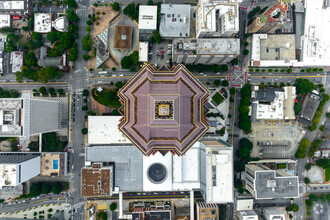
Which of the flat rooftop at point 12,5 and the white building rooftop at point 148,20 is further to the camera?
the flat rooftop at point 12,5

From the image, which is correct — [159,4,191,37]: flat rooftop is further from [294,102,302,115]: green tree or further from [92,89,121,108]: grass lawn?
[294,102,302,115]: green tree

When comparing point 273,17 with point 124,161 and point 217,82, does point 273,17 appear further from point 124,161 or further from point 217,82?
point 124,161

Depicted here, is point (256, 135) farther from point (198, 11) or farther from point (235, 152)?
point (198, 11)

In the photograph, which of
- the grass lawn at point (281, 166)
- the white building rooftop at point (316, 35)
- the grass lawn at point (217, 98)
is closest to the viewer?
the grass lawn at point (281, 166)

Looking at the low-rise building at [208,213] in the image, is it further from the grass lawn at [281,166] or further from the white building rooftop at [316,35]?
the white building rooftop at [316,35]

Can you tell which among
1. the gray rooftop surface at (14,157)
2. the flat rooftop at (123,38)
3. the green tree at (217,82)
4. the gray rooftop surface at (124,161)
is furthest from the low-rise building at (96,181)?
the green tree at (217,82)

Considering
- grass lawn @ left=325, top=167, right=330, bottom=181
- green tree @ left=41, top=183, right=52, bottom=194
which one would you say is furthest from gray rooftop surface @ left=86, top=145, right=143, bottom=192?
grass lawn @ left=325, top=167, right=330, bottom=181

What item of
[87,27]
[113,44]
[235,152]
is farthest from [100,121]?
[235,152]
